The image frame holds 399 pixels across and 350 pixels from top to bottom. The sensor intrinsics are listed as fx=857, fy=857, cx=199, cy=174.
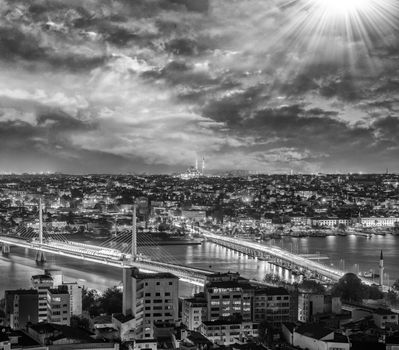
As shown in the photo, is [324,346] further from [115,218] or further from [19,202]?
[19,202]

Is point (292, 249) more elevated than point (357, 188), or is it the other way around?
point (357, 188)

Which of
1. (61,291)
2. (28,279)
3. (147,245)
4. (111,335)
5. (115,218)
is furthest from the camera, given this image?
(115,218)

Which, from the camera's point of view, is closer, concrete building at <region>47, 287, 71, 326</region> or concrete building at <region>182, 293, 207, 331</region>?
concrete building at <region>182, 293, 207, 331</region>

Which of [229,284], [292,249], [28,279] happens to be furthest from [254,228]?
[229,284]

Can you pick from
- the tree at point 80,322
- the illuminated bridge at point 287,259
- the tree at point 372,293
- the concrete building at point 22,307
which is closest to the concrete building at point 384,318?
the tree at point 372,293

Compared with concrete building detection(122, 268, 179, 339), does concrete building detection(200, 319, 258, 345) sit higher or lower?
lower

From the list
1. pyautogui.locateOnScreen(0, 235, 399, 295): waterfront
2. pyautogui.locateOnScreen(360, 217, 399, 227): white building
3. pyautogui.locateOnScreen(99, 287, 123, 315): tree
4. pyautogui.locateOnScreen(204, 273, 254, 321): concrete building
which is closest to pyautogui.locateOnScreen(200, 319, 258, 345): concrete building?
pyautogui.locateOnScreen(204, 273, 254, 321): concrete building

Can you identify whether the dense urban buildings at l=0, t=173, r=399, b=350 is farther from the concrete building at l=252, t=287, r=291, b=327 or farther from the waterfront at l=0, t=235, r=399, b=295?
the waterfront at l=0, t=235, r=399, b=295
